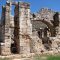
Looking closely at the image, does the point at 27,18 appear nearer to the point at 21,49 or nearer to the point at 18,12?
the point at 18,12

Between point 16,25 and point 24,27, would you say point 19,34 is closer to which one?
point 24,27

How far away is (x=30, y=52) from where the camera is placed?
73.9 feet

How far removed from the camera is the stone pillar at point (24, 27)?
22.2m

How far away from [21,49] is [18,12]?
3390 mm

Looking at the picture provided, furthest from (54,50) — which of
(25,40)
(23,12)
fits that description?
(23,12)

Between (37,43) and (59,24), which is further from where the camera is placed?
(59,24)

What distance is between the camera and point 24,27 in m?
22.4

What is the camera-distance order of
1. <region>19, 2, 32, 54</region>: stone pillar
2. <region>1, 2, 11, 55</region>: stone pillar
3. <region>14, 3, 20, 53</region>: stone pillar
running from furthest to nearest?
<region>14, 3, 20, 53</region>: stone pillar
<region>19, 2, 32, 54</region>: stone pillar
<region>1, 2, 11, 55</region>: stone pillar

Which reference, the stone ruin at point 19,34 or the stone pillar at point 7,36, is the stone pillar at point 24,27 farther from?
the stone pillar at point 7,36

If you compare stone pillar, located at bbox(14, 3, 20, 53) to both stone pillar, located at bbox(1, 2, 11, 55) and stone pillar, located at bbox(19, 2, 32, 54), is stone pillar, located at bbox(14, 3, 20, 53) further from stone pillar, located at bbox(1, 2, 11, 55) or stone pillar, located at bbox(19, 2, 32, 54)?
stone pillar, located at bbox(1, 2, 11, 55)

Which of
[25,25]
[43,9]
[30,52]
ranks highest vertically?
[43,9]

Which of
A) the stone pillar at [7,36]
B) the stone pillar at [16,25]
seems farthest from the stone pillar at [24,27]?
the stone pillar at [7,36]

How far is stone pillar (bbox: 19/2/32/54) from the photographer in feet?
72.7

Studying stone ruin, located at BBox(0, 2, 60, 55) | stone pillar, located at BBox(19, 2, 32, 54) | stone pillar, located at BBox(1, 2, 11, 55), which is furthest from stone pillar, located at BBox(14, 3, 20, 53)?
stone pillar, located at BBox(1, 2, 11, 55)
